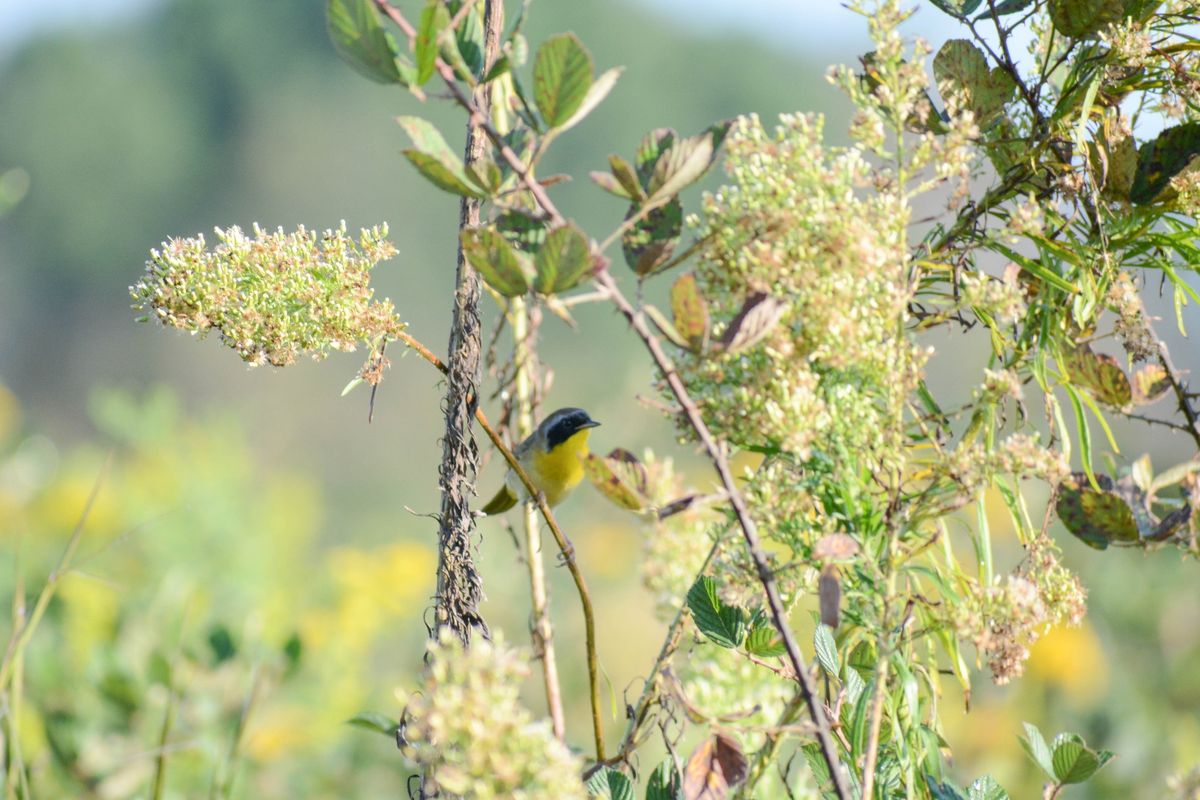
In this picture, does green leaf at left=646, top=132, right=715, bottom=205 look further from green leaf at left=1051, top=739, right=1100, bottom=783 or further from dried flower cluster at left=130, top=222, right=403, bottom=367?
green leaf at left=1051, top=739, right=1100, bottom=783

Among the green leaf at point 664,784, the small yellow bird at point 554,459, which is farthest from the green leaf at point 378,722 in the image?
the small yellow bird at point 554,459

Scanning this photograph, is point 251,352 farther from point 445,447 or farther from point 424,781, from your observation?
point 424,781

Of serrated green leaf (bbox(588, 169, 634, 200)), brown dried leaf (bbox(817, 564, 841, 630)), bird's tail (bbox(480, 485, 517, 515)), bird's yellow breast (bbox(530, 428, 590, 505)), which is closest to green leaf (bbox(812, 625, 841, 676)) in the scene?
brown dried leaf (bbox(817, 564, 841, 630))

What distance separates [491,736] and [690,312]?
0.76ft

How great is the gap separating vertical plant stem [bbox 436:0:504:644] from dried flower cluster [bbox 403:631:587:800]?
286 millimetres

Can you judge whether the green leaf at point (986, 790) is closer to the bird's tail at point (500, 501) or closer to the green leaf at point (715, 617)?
the green leaf at point (715, 617)

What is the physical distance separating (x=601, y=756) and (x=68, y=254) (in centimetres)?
2072

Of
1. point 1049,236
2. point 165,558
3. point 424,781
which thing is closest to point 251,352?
point 424,781

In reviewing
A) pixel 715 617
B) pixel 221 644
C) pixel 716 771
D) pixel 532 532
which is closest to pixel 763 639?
pixel 715 617

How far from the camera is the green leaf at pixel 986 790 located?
31.2 inches

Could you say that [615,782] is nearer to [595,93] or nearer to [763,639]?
[763,639]

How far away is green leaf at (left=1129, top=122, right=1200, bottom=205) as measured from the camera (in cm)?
77

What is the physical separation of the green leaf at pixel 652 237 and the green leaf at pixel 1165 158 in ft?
1.20

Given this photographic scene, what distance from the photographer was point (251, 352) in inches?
28.2
